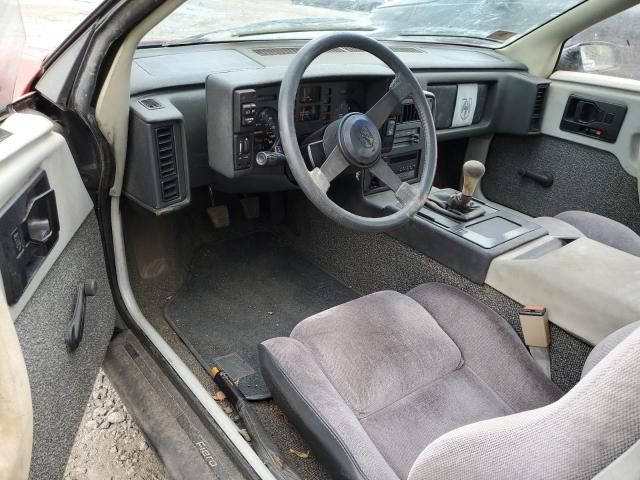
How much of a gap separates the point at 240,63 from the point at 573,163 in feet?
4.96

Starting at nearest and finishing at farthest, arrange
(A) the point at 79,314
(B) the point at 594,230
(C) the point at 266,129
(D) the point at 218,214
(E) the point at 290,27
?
(A) the point at 79,314 < (C) the point at 266,129 < (B) the point at 594,230 < (E) the point at 290,27 < (D) the point at 218,214

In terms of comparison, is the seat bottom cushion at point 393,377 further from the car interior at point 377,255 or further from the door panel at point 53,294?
the door panel at point 53,294

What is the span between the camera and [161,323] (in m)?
1.81

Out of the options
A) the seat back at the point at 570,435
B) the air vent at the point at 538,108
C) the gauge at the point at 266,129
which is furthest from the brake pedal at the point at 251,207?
the seat back at the point at 570,435

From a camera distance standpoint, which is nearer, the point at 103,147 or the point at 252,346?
the point at 103,147

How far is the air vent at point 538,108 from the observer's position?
2307mm

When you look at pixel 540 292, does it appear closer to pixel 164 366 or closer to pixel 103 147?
pixel 164 366

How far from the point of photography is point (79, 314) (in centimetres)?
118

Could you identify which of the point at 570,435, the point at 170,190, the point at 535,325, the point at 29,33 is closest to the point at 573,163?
the point at 535,325

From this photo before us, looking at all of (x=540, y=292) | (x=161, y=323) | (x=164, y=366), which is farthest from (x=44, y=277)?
(x=540, y=292)

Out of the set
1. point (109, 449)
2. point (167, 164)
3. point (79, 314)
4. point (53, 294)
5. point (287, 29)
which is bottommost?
point (109, 449)

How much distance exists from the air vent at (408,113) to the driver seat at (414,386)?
0.63m

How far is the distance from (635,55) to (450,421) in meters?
1.81

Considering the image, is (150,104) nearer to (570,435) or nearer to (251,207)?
(251,207)
